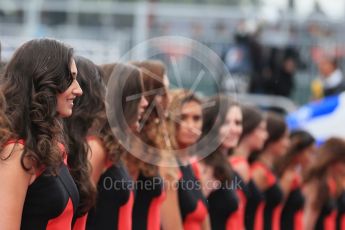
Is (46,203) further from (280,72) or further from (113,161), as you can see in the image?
(280,72)

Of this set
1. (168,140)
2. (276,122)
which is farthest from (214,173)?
(276,122)

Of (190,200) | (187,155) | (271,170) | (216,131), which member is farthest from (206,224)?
(271,170)

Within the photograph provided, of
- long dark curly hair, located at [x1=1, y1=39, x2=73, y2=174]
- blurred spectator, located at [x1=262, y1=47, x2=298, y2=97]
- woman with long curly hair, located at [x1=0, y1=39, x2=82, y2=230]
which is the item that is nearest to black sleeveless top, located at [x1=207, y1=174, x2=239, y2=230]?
woman with long curly hair, located at [x1=0, y1=39, x2=82, y2=230]

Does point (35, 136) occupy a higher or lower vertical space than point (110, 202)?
higher

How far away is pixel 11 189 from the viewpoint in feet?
13.7

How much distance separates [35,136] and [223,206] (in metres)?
3.21

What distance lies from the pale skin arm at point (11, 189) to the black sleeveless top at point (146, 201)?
1987 millimetres

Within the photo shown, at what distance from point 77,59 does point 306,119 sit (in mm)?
6215

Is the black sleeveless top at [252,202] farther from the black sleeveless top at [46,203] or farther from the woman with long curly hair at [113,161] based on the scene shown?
the black sleeveless top at [46,203]

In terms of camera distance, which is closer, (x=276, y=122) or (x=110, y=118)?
(x=110, y=118)

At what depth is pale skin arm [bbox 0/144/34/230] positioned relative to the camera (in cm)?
415

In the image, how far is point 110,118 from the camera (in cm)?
570

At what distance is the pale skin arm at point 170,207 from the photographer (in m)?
6.50

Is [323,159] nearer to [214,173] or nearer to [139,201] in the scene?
[214,173]
